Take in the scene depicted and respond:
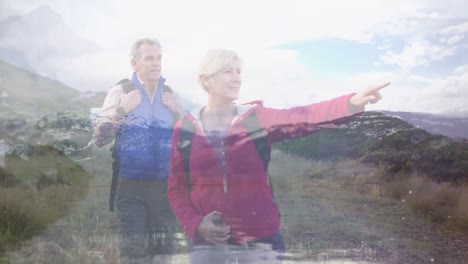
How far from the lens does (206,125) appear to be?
4.24 meters

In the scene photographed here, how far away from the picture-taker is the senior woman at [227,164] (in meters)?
4.18

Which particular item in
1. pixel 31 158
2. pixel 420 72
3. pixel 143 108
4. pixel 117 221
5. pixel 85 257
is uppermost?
pixel 420 72

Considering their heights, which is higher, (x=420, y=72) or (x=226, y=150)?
(x=420, y=72)

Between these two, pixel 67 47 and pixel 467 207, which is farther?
pixel 67 47

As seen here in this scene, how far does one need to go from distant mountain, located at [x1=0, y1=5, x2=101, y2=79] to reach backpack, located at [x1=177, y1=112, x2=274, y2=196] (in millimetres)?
950

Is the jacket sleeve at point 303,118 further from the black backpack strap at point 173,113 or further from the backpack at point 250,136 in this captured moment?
the black backpack strap at point 173,113

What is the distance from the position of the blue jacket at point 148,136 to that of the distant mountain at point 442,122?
62.2 inches

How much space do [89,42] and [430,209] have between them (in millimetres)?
2771

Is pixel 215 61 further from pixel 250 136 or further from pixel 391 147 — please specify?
pixel 391 147

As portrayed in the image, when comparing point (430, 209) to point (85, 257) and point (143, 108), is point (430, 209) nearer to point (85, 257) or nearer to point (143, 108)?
point (143, 108)

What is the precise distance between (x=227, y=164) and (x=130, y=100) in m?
0.84

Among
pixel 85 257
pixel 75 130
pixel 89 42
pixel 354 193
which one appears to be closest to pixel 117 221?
pixel 85 257

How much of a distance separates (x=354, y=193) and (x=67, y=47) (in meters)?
2.40

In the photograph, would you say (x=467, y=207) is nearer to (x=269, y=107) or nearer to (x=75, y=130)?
(x=269, y=107)
